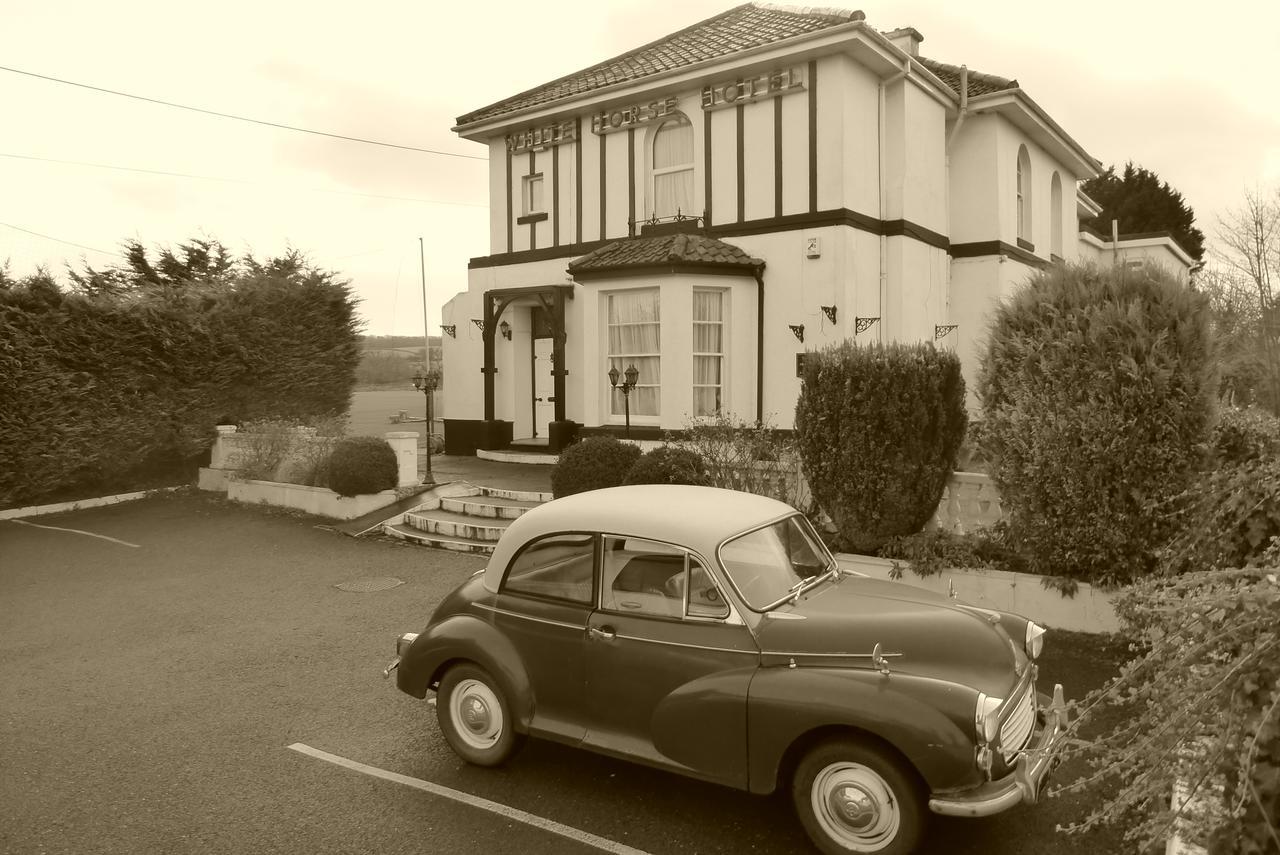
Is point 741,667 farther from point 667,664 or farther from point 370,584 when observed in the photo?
point 370,584

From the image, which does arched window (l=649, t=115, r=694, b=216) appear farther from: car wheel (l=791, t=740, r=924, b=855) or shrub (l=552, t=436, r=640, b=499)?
car wheel (l=791, t=740, r=924, b=855)

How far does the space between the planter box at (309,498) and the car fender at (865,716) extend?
10.2m

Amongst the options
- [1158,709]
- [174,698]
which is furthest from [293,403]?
[1158,709]

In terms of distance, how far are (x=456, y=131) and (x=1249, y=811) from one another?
18404 mm

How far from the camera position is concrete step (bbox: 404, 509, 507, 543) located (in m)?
11.4

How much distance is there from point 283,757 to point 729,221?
11988 mm

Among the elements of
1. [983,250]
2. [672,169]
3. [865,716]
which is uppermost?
[672,169]

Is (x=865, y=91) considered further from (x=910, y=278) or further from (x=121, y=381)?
(x=121, y=381)

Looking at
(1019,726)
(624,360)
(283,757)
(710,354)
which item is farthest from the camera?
(624,360)

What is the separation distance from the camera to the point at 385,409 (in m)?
47.4

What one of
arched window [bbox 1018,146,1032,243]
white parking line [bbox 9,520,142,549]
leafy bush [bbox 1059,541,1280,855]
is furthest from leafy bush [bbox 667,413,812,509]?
arched window [bbox 1018,146,1032,243]

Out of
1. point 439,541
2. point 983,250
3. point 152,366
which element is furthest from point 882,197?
point 152,366

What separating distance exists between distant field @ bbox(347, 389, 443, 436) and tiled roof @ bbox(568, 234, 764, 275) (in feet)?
52.9

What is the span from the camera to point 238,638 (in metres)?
7.96
